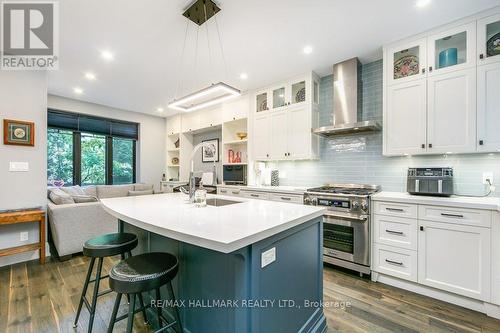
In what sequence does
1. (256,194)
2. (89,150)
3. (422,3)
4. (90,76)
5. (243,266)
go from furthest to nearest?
(89,150)
(256,194)
(90,76)
(422,3)
(243,266)

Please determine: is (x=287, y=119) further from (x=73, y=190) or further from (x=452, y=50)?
(x=73, y=190)

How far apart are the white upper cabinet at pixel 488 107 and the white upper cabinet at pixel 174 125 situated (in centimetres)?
548

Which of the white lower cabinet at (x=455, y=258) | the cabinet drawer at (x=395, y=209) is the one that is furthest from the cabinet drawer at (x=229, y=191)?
the white lower cabinet at (x=455, y=258)

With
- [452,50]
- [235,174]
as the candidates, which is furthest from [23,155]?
[452,50]

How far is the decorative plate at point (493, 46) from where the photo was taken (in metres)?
2.08

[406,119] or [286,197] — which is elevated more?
[406,119]

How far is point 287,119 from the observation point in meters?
3.60

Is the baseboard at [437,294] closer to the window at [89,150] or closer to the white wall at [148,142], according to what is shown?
the white wall at [148,142]

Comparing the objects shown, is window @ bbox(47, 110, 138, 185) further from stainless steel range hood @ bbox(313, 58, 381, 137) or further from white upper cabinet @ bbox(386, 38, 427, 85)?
white upper cabinet @ bbox(386, 38, 427, 85)

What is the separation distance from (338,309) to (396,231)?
1.03 m

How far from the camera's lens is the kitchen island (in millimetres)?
1112

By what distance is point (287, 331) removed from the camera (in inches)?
54.2

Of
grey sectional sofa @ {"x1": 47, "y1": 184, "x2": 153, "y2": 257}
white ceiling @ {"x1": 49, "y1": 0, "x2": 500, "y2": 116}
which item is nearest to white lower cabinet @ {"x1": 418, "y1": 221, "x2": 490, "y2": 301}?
white ceiling @ {"x1": 49, "y1": 0, "x2": 500, "y2": 116}

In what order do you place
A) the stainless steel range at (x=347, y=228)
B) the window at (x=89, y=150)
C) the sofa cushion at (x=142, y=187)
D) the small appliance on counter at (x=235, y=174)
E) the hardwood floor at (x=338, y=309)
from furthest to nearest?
the sofa cushion at (x=142, y=187) → the window at (x=89, y=150) → the small appliance on counter at (x=235, y=174) → the stainless steel range at (x=347, y=228) → the hardwood floor at (x=338, y=309)
